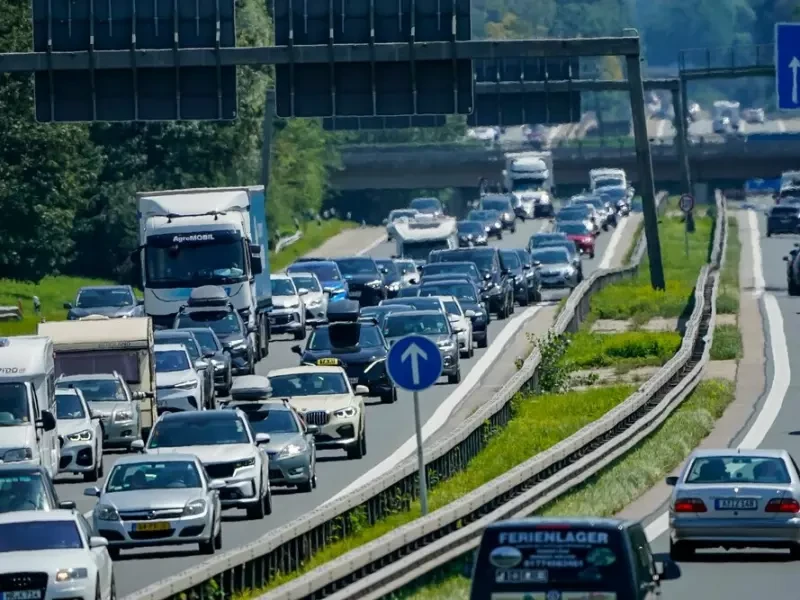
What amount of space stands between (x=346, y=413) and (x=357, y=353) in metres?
8.12

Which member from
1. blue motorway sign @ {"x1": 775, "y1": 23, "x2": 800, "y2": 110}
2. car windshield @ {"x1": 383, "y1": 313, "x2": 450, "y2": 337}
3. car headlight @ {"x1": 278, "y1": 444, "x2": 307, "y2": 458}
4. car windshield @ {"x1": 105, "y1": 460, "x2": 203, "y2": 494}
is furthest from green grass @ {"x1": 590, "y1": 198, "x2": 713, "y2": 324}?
car windshield @ {"x1": 105, "y1": 460, "x2": 203, "y2": 494}

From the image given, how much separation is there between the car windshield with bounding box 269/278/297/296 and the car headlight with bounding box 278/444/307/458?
26364mm

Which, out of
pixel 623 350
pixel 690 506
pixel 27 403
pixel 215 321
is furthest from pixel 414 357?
pixel 623 350

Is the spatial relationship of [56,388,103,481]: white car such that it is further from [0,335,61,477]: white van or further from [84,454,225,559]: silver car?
[84,454,225,559]: silver car

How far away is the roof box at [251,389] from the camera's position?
A: 117 feet

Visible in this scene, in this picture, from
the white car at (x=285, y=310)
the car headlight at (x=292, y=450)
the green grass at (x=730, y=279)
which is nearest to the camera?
the car headlight at (x=292, y=450)

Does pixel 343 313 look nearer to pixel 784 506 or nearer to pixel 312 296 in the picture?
pixel 312 296

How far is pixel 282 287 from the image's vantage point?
58.5 meters

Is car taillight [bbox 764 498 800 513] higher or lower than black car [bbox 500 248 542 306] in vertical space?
higher

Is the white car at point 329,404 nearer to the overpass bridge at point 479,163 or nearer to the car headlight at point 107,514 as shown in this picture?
the car headlight at point 107,514

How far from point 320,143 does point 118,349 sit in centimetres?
7525

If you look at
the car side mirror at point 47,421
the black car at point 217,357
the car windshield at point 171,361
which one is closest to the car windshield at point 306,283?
the black car at point 217,357

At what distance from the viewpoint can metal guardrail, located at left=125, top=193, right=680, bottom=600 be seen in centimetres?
1816

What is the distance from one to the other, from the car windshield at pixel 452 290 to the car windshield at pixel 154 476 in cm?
2960
